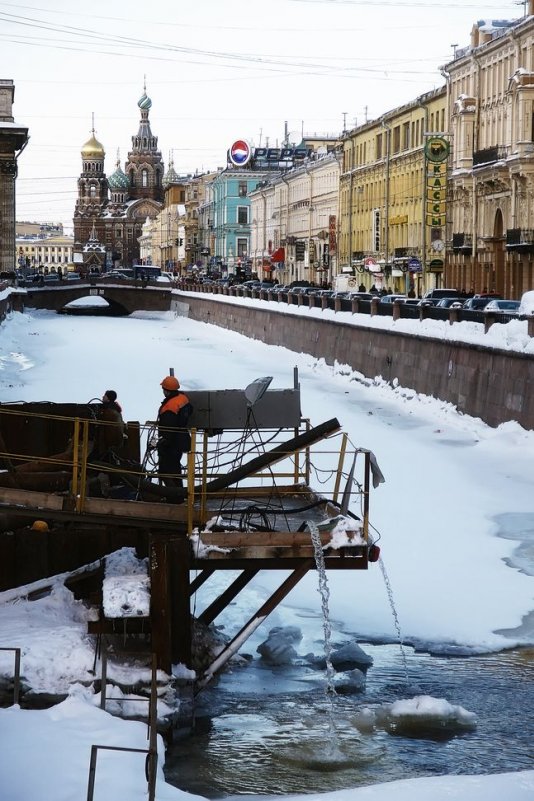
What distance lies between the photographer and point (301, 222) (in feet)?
392

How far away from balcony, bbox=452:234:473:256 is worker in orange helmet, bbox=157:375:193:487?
54.3 meters

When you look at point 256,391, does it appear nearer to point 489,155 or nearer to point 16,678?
point 16,678

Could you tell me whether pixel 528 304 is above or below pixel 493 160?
below

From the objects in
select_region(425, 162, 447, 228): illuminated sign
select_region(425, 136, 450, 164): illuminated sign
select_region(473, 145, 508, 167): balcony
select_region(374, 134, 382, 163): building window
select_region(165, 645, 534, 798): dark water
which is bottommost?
select_region(165, 645, 534, 798): dark water

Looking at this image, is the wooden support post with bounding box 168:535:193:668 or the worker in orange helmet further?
the worker in orange helmet

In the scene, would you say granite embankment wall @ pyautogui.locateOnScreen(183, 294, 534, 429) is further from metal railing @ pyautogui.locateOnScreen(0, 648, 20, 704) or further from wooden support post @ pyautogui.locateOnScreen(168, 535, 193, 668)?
metal railing @ pyautogui.locateOnScreen(0, 648, 20, 704)

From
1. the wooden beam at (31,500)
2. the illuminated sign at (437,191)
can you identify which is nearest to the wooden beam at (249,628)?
the wooden beam at (31,500)

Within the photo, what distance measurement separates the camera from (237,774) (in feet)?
39.5

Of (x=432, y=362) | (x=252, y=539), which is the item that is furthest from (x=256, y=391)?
(x=432, y=362)

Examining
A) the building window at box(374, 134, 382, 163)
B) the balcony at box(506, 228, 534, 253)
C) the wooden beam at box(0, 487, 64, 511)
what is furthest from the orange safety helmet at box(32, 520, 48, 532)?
the building window at box(374, 134, 382, 163)

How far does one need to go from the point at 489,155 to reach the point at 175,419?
171 feet

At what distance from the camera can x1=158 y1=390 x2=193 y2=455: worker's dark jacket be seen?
48.8 feet

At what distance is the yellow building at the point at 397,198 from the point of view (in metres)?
72.2

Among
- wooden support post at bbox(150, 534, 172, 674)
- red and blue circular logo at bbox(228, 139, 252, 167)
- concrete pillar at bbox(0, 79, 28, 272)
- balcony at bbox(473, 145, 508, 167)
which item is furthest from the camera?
red and blue circular logo at bbox(228, 139, 252, 167)
